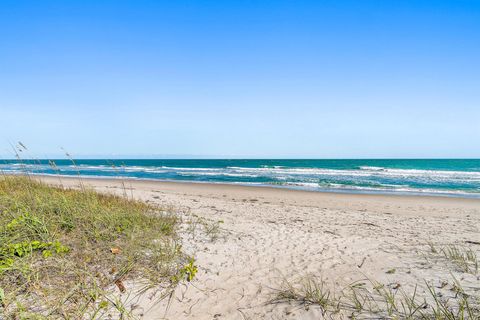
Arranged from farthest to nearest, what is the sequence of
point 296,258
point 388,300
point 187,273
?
point 296,258, point 187,273, point 388,300

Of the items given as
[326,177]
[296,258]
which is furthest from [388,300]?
[326,177]

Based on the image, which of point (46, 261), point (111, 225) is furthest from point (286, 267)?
point (46, 261)

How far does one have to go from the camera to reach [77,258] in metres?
4.02

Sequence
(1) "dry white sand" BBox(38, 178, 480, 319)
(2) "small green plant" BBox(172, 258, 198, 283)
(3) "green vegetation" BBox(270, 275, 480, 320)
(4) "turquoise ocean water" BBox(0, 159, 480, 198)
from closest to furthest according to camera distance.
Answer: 1. (3) "green vegetation" BBox(270, 275, 480, 320)
2. (1) "dry white sand" BBox(38, 178, 480, 319)
3. (2) "small green plant" BBox(172, 258, 198, 283)
4. (4) "turquoise ocean water" BBox(0, 159, 480, 198)

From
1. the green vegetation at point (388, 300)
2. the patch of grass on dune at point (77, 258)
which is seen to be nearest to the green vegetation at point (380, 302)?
the green vegetation at point (388, 300)

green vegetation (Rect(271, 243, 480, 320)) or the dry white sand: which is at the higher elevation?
green vegetation (Rect(271, 243, 480, 320))

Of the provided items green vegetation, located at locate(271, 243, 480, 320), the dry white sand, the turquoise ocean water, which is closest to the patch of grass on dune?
the dry white sand

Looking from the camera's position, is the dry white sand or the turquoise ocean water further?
the turquoise ocean water

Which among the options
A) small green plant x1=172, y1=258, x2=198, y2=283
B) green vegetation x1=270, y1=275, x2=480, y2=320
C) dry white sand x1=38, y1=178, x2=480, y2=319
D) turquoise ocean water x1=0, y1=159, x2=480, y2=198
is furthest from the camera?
turquoise ocean water x1=0, y1=159, x2=480, y2=198

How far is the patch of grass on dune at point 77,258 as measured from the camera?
126 inches

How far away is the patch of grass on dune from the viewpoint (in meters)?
3.19

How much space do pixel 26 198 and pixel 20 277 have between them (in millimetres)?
2967

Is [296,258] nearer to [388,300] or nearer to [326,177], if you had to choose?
[388,300]

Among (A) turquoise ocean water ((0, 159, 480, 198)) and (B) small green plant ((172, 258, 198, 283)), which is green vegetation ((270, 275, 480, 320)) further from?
(A) turquoise ocean water ((0, 159, 480, 198))
